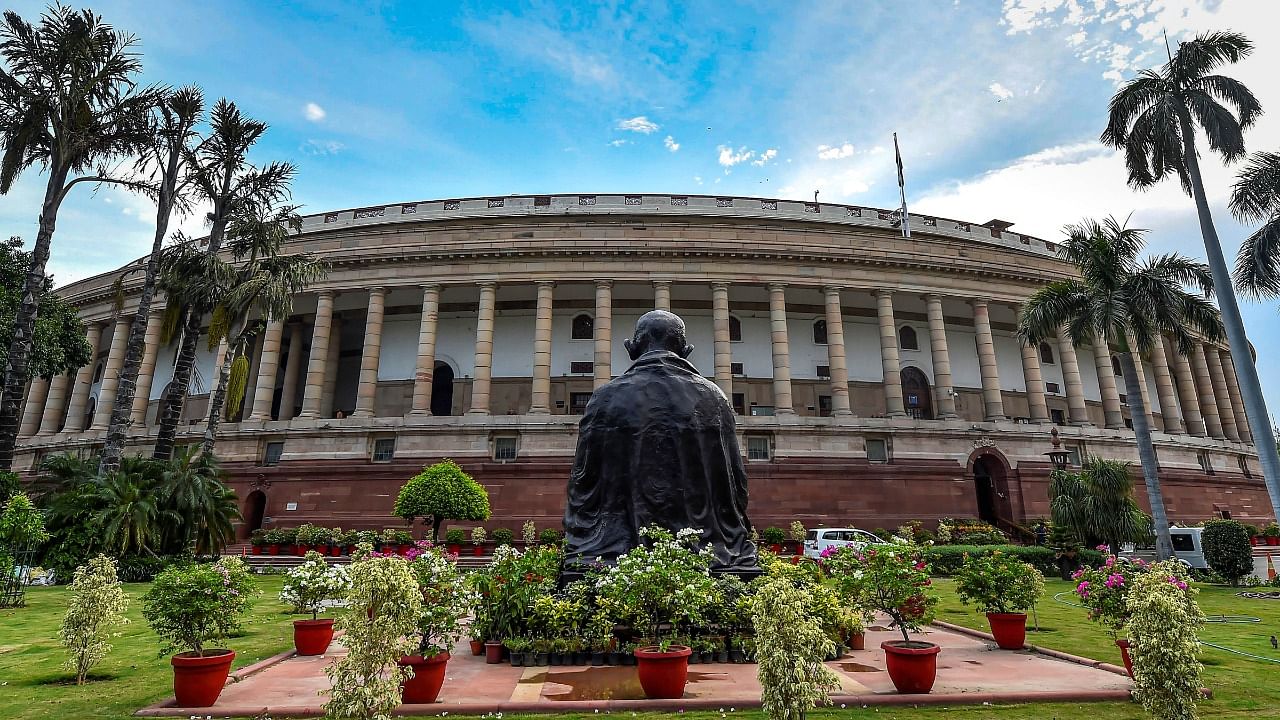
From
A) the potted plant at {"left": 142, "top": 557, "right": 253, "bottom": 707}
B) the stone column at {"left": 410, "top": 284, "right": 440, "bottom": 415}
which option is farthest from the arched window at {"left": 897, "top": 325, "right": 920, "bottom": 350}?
the potted plant at {"left": 142, "top": 557, "right": 253, "bottom": 707}

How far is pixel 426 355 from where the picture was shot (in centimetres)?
3297

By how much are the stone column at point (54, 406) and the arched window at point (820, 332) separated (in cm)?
4524

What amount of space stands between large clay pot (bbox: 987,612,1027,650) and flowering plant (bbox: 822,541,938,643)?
1.95 metres

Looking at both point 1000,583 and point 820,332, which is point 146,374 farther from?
point 1000,583

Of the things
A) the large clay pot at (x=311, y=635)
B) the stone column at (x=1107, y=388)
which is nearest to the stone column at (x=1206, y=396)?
the stone column at (x=1107, y=388)

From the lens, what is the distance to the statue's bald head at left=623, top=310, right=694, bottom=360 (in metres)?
10.5

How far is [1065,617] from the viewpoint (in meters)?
13.4

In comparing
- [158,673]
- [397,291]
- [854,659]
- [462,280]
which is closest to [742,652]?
[854,659]

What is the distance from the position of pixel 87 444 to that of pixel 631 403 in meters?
40.0

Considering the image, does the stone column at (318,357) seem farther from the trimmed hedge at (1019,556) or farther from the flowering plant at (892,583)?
Result: the flowering plant at (892,583)

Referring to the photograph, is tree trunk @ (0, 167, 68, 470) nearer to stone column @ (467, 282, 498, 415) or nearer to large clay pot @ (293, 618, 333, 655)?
stone column @ (467, 282, 498, 415)

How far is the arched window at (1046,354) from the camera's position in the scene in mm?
39781

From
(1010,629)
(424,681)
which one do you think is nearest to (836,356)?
(1010,629)

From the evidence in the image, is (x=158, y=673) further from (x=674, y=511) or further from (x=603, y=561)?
(x=674, y=511)
